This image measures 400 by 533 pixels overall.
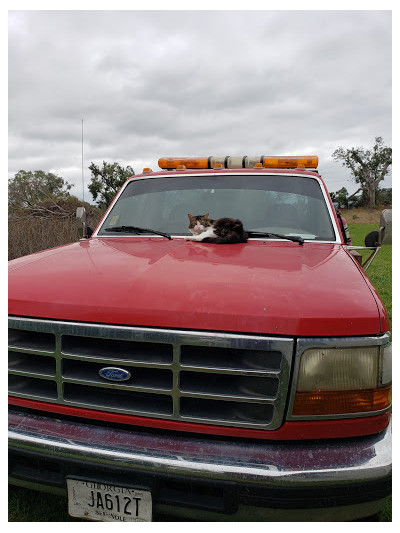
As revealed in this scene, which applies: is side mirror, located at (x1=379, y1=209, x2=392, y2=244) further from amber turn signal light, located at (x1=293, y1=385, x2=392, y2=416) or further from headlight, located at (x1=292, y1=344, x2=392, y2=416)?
amber turn signal light, located at (x1=293, y1=385, x2=392, y2=416)

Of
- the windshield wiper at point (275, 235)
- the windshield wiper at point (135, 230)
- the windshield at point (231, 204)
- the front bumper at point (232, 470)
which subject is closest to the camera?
the front bumper at point (232, 470)

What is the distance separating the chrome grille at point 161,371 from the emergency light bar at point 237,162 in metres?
2.70

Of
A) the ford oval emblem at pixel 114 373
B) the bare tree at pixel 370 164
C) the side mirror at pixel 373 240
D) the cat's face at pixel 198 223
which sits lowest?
the ford oval emblem at pixel 114 373

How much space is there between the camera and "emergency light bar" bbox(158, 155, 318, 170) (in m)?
4.12

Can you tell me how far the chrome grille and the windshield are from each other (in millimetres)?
1553

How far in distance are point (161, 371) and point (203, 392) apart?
25 cm

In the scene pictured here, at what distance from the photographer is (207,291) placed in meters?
1.84

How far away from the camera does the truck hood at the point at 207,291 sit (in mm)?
1712

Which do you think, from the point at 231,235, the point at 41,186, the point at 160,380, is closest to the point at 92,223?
the point at 41,186

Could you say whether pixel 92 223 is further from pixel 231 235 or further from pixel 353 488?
pixel 353 488

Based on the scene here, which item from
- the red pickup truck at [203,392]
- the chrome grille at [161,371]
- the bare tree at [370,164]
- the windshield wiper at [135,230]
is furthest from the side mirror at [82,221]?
the bare tree at [370,164]

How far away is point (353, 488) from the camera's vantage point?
5.35 ft

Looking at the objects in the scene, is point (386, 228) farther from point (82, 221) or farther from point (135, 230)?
point (82, 221)

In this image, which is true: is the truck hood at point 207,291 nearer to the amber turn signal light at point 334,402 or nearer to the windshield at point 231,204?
the amber turn signal light at point 334,402
